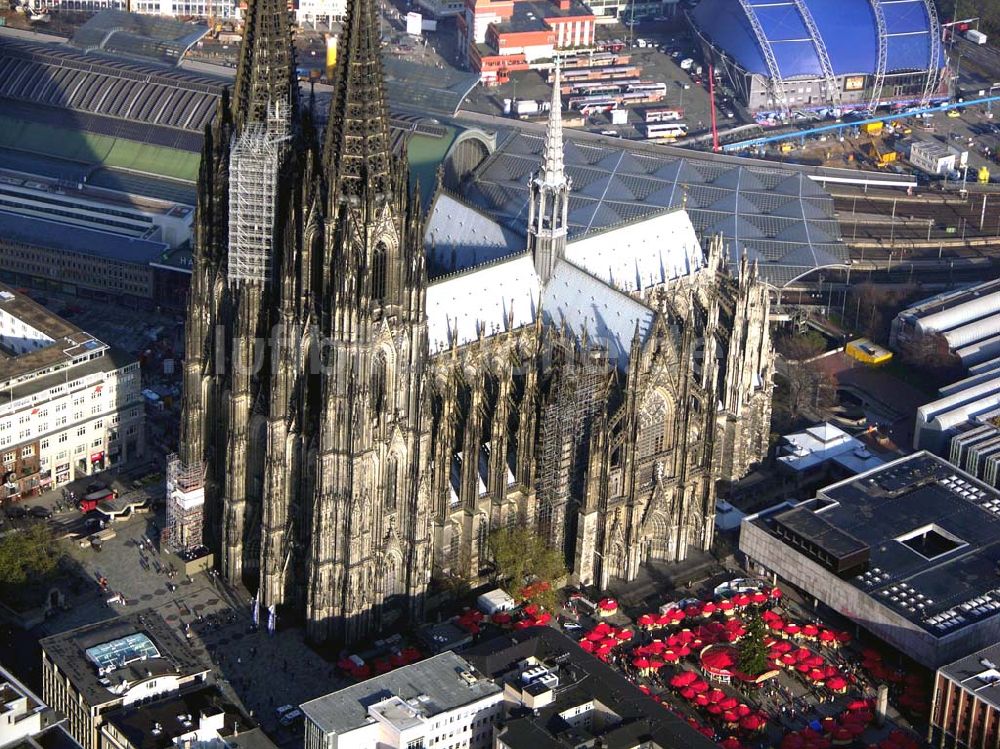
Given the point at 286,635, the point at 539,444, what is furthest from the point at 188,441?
the point at 539,444

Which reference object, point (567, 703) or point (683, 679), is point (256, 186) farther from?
point (683, 679)

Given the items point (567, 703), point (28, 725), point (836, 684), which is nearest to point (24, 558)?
point (28, 725)

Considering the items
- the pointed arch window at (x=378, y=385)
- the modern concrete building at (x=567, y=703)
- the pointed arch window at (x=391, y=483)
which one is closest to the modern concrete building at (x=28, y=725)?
the modern concrete building at (x=567, y=703)

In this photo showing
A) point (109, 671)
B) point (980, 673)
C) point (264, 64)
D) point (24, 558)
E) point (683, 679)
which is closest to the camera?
point (109, 671)

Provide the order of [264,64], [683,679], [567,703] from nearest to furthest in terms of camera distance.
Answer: [567,703]
[264,64]
[683,679]

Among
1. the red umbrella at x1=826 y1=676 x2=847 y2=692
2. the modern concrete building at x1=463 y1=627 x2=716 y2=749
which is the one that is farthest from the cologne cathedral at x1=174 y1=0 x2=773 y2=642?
the red umbrella at x1=826 y1=676 x2=847 y2=692

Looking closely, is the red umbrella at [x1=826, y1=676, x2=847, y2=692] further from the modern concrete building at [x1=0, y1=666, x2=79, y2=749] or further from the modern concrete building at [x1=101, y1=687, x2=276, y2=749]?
the modern concrete building at [x1=0, y1=666, x2=79, y2=749]

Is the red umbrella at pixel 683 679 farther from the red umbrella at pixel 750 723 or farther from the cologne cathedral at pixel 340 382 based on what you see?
the cologne cathedral at pixel 340 382
